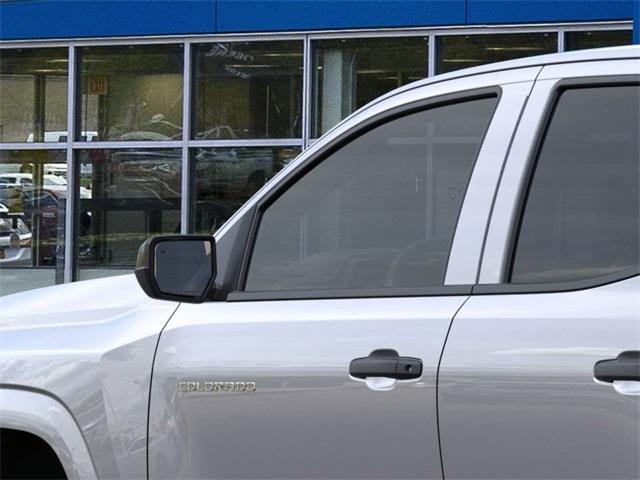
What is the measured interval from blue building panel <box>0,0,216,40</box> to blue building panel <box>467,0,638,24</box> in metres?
2.80

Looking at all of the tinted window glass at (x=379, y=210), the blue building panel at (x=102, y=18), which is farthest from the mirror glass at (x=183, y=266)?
the blue building panel at (x=102, y=18)

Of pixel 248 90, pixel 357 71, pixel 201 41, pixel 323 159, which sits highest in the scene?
pixel 201 41

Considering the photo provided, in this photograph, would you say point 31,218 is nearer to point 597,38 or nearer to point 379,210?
point 597,38

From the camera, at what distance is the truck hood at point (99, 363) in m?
3.11

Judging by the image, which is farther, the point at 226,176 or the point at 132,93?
the point at 132,93

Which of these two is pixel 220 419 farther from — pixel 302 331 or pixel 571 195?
pixel 571 195

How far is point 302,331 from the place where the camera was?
292 cm

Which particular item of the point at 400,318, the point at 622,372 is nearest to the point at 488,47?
the point at 400,318

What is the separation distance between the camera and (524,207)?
9.05 ft

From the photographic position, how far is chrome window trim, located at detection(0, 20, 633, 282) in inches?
425

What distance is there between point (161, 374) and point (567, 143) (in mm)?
1265

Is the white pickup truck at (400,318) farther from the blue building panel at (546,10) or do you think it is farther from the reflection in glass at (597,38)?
the reflection in glass at (597,38)

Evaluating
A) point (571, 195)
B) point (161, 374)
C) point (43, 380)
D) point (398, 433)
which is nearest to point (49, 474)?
point (43, 380)

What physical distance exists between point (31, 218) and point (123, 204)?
3.89 feet
